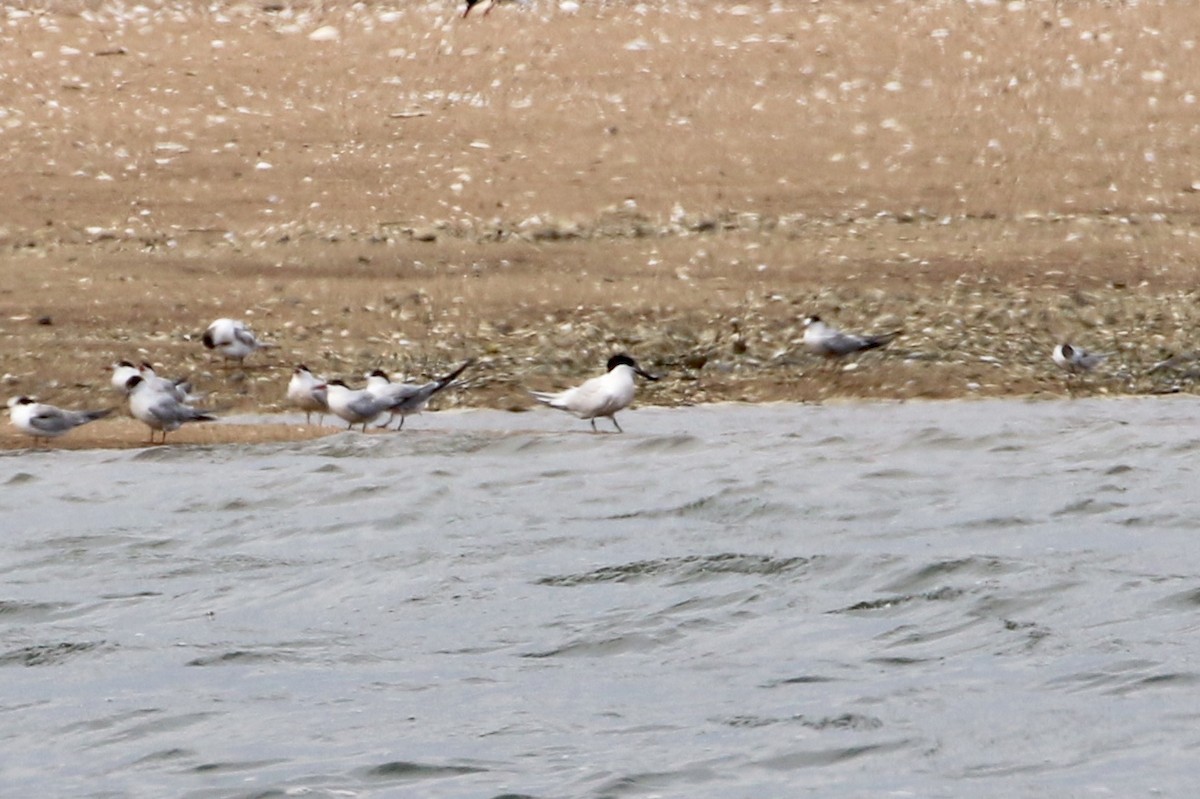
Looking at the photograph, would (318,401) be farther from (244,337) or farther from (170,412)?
(244,337)

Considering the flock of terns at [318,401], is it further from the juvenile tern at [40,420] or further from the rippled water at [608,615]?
the rippled water at [608,615]

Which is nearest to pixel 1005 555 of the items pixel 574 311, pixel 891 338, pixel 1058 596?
pixel 1058 596

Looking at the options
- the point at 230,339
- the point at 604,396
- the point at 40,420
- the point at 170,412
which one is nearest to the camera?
the point at 40,420

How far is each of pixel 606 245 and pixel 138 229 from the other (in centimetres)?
442

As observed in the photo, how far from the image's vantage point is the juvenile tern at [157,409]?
1561 cm

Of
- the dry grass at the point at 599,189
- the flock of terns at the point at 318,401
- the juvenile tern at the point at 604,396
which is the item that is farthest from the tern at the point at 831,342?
the juvenile tern at the point at 604,396

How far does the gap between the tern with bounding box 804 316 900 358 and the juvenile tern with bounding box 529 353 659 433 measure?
240 centimetres

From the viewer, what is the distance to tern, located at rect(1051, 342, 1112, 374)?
17.9 metres

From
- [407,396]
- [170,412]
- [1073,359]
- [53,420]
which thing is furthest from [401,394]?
[1073,359]

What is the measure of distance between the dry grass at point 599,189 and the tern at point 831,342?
0.64 feet

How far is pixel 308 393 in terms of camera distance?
16672 millimetres

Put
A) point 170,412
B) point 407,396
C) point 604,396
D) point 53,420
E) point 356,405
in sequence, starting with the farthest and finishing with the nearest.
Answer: point 407,396
point 356,405
point 604,396
point 170,412
point 53,420

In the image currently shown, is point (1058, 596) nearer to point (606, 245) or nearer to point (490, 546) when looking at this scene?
point (490, 546)

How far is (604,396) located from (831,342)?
116 inches
